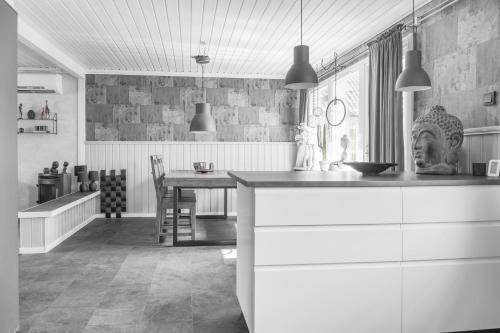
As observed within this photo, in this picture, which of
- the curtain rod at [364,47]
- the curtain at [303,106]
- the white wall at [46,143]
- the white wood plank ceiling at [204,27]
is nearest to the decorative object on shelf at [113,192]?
the white wall at [46,143]

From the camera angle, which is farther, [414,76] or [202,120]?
[202,120]

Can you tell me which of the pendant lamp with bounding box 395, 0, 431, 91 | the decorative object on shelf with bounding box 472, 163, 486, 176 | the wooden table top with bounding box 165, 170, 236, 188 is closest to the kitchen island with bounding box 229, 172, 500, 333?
the decorative object on shelf with bounding box 472, 163, 486, 176

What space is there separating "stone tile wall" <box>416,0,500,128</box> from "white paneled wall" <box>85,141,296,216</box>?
3926mm

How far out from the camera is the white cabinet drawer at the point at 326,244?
7.17ft

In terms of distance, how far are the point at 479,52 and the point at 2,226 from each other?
3219mm

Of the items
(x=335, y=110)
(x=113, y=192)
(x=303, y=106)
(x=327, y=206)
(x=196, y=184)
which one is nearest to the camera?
(x=327, y=206)

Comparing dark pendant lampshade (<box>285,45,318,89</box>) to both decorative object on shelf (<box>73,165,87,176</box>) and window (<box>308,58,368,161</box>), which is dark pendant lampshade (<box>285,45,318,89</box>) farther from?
decorative object on shelf (<box>73,165,87,176</box>)

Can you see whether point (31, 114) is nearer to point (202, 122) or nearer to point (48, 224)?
point (48, 224)

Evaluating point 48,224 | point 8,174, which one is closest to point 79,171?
point 48,224

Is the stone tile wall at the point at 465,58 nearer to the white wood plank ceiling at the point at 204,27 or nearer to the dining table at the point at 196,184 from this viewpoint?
the white wood plank ceiling at the point at 204,27

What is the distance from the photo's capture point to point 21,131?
6.68 m

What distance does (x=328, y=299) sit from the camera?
7.37ft

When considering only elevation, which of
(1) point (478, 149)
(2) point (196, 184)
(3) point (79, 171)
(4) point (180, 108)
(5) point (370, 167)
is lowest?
(2) point (196, 184)

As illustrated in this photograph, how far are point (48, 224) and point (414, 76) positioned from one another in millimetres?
3968
